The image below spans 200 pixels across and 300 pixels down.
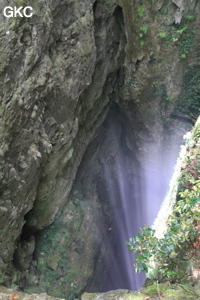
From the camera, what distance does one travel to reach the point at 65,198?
7285mm

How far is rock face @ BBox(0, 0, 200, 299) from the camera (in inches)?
166

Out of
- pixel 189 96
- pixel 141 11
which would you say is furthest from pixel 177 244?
pixel 141 11

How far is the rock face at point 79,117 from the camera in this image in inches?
166

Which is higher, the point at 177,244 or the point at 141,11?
the point at 141,11

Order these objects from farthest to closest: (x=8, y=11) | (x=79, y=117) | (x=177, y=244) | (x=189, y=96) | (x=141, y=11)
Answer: (x=189, y=96)
(x=141, y=11)
(x=79, y=117)
(x=8, y=11)
(x=177, y=244)

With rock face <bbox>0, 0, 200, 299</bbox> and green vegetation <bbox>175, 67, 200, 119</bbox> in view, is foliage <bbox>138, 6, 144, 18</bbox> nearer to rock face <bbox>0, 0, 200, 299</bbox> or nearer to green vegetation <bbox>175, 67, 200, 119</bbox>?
rock face <bbox>0, 0, 200, 299</bbox>

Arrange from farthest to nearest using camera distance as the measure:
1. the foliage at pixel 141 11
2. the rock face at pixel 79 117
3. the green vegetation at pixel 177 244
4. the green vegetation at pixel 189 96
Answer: the green vegetation at pixel 189 96 < the foliage at pixel 141 11 < the rock face at pixel 79 117 < the green vegetation at pixel 177 244

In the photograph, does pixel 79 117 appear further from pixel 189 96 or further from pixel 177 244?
pixel 177 244

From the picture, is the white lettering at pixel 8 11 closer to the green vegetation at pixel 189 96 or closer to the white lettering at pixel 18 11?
the white lettering at pixel 18 11

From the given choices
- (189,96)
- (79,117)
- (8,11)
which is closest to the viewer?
(8,11)

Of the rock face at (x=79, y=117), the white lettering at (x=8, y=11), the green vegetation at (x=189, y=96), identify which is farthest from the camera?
the green vegetation at (x=189, y=96)

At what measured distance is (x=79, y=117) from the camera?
702 centimetres

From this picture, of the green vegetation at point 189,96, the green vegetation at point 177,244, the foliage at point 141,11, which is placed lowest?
the green vegetation at point 177,244

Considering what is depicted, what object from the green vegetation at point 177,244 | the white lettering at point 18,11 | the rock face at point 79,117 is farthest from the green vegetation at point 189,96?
the white lettering at point 18,11
